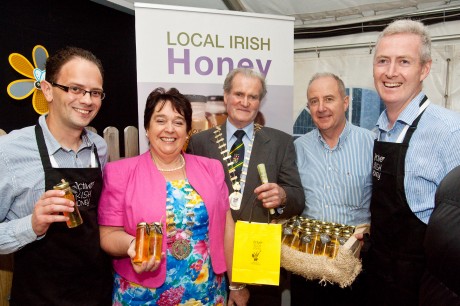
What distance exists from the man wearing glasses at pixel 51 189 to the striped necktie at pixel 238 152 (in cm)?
82

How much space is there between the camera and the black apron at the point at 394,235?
1.58 metres

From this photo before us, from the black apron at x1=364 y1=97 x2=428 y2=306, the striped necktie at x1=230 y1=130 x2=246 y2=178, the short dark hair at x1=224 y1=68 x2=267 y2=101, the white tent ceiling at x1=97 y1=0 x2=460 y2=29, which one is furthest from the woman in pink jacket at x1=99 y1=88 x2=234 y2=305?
the white tent ceiling at x1=97 y1=0 x2=460 y2=29

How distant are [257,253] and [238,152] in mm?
683

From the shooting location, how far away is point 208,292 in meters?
1.69

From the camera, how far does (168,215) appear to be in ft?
5.22

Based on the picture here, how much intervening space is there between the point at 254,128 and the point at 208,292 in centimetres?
105

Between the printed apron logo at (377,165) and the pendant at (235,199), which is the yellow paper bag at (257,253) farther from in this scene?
the printed apron logo at (377,165)

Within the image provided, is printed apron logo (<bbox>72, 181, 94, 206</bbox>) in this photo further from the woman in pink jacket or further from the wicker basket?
the wicker basket

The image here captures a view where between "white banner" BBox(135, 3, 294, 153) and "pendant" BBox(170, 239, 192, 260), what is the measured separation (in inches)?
49.6

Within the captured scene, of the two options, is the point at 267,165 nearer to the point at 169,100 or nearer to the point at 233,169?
the point at 233,169

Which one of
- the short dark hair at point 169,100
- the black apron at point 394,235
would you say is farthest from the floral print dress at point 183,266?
the black apron at point 394,235

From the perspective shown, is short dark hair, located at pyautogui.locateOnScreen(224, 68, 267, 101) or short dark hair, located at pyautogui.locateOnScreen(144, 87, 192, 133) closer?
short dark hair, located at pyautogui.locateOnScreen(144, 87, 192, 133)

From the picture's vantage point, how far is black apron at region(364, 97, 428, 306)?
1.58 metres

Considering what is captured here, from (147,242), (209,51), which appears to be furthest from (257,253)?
(209,51)
